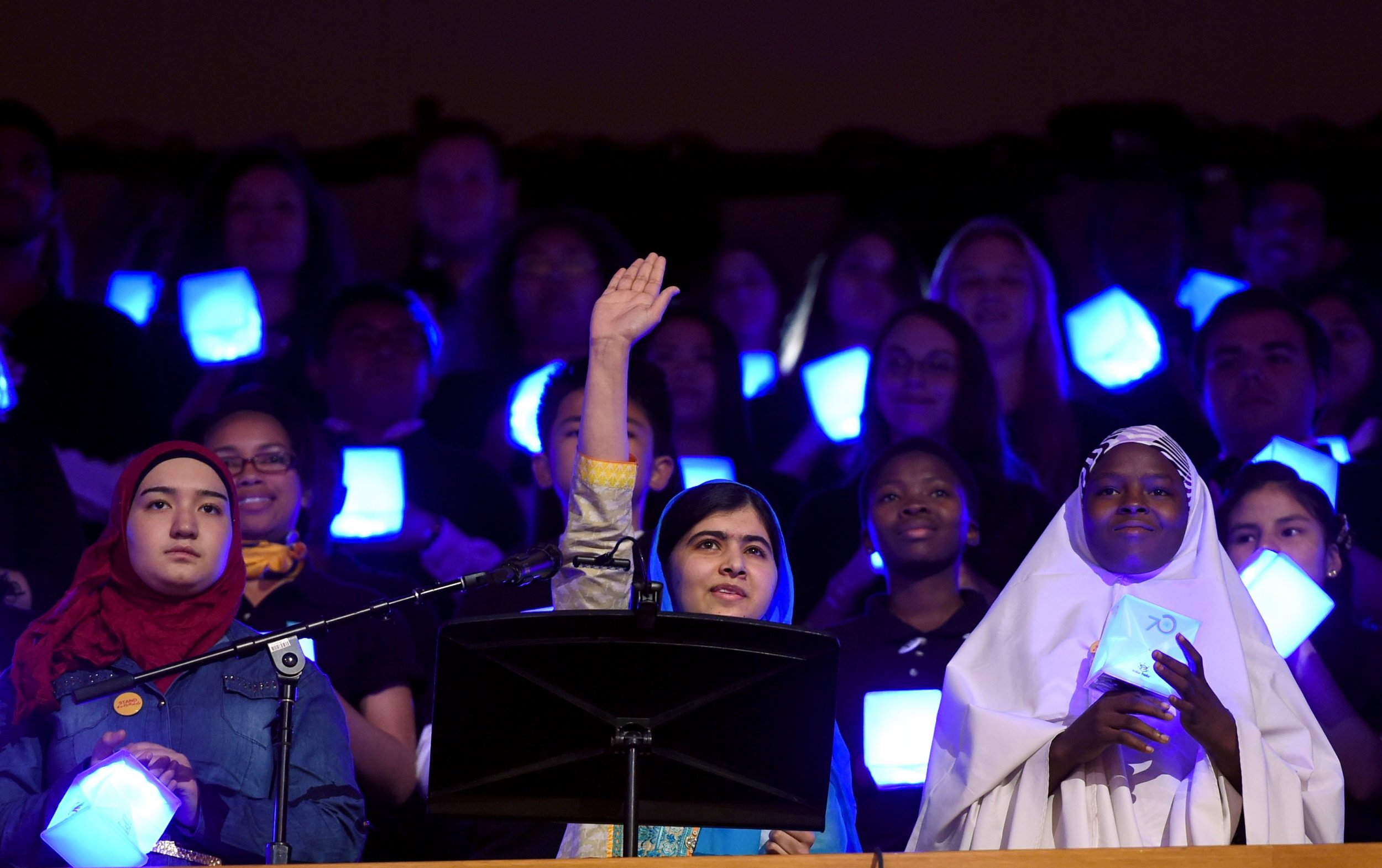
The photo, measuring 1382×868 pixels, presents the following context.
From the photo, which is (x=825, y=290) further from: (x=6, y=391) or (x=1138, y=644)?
(x=1138, y=644)

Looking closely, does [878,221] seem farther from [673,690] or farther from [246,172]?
[673,690]

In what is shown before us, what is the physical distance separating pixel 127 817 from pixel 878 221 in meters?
3.95

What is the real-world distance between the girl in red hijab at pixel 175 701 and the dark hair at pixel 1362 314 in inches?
145

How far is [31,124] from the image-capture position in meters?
5.44

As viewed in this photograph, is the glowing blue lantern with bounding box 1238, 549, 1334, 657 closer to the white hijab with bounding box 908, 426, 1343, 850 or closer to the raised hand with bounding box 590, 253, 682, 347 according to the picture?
the white hijab with bounding box 908, 426, 1343, 850

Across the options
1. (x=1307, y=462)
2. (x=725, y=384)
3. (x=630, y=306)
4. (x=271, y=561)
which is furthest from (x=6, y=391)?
(x=1307, y=462)

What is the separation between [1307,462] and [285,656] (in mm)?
3120

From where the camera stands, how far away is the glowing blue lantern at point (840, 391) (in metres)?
5.47

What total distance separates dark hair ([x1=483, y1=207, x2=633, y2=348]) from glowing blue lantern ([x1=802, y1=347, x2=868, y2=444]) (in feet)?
2.58

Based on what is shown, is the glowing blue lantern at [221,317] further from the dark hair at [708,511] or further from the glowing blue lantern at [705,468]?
the dark hair at [708,511]

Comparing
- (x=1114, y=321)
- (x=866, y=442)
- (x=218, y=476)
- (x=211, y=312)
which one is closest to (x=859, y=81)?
(x=1114, y=321)

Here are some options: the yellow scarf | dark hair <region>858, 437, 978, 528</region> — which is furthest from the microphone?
dark hair <region>858, 437, 978, 528</region>

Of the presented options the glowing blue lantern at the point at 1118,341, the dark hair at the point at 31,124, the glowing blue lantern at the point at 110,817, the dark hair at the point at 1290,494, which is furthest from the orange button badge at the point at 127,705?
the glowing blue lantern at the point at 1118,341

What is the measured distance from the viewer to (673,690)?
2773 millimetres
